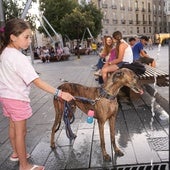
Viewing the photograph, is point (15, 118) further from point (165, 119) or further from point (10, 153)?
point (165, 119)

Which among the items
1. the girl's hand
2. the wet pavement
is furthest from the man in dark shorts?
the girl's hand

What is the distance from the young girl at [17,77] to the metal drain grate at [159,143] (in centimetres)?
183

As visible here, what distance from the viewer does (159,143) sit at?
5.45 meters

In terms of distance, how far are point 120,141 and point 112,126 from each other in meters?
0.74

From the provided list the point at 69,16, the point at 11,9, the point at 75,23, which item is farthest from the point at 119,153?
the point at 75,23

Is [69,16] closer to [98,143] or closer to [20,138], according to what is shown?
[98,143]

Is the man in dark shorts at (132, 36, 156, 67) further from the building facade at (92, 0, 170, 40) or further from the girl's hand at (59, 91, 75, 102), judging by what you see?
the building facade at (92, 0, 170, 40)

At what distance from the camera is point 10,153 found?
18.0ft

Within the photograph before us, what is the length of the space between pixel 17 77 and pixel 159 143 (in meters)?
2.32

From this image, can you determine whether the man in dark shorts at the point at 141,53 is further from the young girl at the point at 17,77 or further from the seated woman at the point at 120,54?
the young girl at the point at 17,77

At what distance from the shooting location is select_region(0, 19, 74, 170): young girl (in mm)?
4223

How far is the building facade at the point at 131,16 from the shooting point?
9294 centimetres

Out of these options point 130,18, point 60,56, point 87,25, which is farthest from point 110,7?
point 60,56

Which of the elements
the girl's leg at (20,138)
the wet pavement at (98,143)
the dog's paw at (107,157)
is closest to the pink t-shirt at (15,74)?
the girl's leg at (20,138)
